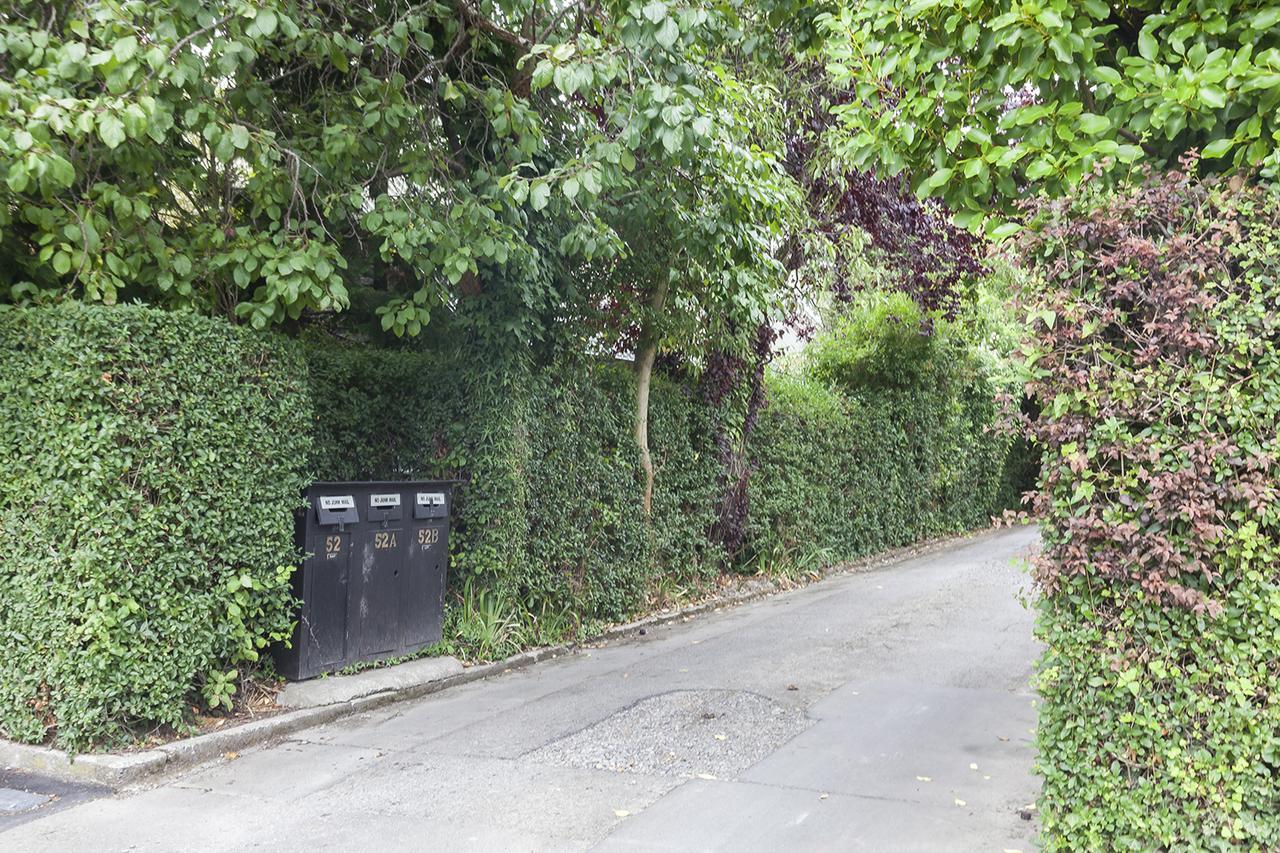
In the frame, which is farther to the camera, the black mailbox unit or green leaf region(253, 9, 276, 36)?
the black mailbox unit

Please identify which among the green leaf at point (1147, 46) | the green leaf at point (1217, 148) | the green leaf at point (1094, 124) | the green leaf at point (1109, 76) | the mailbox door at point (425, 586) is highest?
the green leaf at point (1147, 46)

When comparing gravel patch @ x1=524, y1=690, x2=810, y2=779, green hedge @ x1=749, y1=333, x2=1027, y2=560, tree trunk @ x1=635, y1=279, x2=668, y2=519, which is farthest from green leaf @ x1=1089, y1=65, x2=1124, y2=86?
green hedge @ x1=749, y1=333, x2=1027, y2=560

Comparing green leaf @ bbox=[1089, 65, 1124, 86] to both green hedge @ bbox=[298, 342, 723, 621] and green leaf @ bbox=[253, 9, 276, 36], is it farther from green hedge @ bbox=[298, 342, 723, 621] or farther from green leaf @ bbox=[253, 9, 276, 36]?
green hedge @ bbox=[298, 342, 723, 621]

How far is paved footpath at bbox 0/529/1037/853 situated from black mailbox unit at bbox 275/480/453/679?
0.65 m

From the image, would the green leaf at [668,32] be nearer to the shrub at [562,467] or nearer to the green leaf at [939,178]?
the green leaf at [939,178]

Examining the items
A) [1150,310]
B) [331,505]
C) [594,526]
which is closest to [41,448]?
[331,505]

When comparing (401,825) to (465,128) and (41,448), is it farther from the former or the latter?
(465,128)

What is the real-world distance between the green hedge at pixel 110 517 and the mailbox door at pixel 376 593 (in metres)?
1.26

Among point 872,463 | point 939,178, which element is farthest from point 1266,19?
point 872,463

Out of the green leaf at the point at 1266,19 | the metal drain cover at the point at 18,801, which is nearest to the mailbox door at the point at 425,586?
the metal drain cover at the point at 18,801

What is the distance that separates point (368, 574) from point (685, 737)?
2925 mm

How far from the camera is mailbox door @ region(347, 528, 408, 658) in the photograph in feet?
27.1

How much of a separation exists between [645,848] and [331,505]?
3990 millimetres

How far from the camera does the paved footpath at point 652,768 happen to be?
530 centimetres
